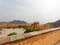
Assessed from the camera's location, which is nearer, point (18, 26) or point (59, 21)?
point (59, 21)

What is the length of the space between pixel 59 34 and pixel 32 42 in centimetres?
374

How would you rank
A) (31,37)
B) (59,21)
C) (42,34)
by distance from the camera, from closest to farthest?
(31,37), (42,34), (59,21)

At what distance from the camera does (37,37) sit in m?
4.17

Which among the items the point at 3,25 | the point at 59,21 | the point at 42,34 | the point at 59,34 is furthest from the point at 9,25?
the point at 42,34

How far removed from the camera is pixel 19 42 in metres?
3.11

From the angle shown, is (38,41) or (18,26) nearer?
(38,41)

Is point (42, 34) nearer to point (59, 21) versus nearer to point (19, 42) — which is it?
point (19, 42)

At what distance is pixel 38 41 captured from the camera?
4.25m

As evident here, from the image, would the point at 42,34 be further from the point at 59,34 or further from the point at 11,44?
the point at 59,34

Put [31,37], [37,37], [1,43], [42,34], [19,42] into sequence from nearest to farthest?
[1,43] → [19,42] → [31,37] → [37,37] → [42,34]

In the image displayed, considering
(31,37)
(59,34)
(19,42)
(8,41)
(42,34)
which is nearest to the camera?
(8,41)

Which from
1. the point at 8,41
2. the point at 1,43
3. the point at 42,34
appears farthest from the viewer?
the point at 42,34

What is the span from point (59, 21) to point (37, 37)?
10.5 metres

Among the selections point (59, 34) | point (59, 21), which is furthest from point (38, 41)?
point (59, 21)
